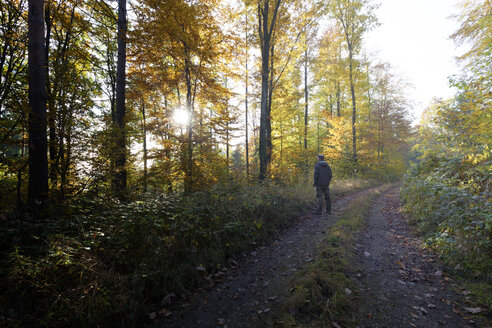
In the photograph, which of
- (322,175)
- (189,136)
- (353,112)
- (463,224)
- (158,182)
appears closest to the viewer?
(463,224)

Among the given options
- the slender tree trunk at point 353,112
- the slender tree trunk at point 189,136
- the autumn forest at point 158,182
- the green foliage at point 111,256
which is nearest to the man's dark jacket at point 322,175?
the autumn forest at point 158,182

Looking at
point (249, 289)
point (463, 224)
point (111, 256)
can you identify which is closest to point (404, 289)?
point (463, 224)

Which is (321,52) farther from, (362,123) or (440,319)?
(440,319)

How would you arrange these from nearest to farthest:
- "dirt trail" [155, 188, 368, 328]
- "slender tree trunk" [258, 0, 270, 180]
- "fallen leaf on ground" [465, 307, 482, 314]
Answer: "fallen leaf on ground" [465, 307, 482, 314]
"dirt trail" [155, 188, 368, 328]
"slender tree trunk" [258, 0, 270, 180]

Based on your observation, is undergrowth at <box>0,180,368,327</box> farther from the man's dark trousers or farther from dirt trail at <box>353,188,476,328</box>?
the man's dark trousers

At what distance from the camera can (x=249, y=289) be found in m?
3.62

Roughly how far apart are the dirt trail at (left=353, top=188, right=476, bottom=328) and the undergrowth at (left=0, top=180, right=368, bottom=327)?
8.86 ft

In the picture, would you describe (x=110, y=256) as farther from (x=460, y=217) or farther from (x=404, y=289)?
(x=460, y=217)

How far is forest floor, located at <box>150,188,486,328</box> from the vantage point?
2836 millimetres

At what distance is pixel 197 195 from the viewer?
6.12 metres

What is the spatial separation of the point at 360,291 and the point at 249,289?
6.12 feet

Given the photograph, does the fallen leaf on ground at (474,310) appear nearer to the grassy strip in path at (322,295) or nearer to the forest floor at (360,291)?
the forest floor at (360,291)

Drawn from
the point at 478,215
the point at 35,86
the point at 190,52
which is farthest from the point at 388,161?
the point at 35,86

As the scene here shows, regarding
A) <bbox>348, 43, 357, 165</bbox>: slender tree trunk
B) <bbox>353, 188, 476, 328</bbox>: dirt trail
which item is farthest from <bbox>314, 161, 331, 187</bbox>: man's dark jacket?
<bbox>348, 43, 357, 165</bbox>: slender tree trunk
